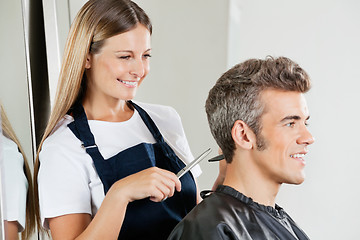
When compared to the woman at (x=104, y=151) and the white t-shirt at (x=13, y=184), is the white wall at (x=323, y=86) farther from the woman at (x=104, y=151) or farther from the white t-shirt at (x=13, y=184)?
the white t-shirt at (x=13, y=184)

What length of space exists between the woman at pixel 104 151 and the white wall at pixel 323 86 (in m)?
1.47

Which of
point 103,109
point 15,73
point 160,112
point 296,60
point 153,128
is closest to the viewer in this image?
point 15,73

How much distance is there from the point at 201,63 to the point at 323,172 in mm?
1121

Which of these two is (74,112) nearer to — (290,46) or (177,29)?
(177,29)

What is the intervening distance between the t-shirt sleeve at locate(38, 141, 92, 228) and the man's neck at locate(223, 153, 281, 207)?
1.67 ft

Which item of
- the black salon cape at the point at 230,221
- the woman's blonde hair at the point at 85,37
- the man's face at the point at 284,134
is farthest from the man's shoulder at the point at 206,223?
the woman's blonde hair at the point at 85,37

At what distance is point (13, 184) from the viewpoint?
58.3 inches

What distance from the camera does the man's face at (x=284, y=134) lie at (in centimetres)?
147

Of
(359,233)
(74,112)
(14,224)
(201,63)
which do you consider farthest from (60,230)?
(359,233)

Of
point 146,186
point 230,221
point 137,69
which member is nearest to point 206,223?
point 230,221

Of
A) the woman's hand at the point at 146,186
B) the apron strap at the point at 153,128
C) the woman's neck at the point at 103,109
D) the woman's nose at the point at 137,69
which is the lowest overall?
the woman's hand at the point at 146,186

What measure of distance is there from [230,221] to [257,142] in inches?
10.6

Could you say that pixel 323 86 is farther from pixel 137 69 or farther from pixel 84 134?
pixel 84 134

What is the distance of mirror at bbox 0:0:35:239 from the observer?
142 cm
